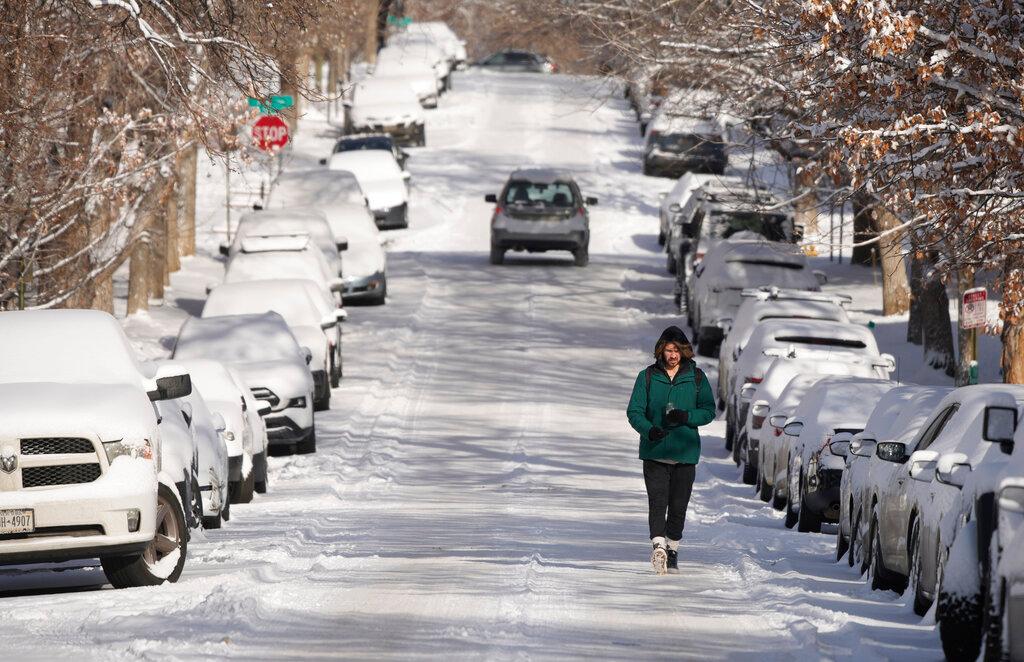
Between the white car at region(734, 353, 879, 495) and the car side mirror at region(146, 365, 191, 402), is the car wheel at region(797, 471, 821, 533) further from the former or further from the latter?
the car side mirror at region(146, 365, 191, 402)

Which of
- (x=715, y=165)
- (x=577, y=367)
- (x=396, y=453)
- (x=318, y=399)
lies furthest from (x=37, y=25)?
(x=715, y=165)

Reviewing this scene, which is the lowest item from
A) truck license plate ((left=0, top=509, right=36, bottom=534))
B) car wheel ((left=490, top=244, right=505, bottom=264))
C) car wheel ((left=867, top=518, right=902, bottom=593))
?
car wheel ((left=490, top=244, right=505, bottom=264))

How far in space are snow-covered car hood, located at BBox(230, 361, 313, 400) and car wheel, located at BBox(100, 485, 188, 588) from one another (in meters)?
9.48

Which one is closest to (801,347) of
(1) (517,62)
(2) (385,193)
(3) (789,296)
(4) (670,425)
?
(3) (789,296)

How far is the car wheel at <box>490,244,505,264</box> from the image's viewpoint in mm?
40594

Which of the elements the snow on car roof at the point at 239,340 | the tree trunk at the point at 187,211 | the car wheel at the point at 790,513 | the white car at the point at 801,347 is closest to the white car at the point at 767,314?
the white car at the point at 801,347

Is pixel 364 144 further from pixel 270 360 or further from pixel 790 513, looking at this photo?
pixel 790 513

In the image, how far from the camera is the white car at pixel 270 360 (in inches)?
854

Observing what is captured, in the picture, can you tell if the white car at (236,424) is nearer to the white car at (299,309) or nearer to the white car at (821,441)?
the white car at (821,441)

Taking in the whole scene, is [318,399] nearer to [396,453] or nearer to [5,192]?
[396,453]

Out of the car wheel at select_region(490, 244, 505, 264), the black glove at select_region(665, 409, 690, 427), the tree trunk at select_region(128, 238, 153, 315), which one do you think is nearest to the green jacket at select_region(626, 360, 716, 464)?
the black glove at select_region(665, 409, 690, 427)

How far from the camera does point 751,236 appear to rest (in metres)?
32.2

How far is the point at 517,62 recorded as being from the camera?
93.3 metres

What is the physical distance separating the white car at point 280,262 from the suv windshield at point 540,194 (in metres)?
9.40
